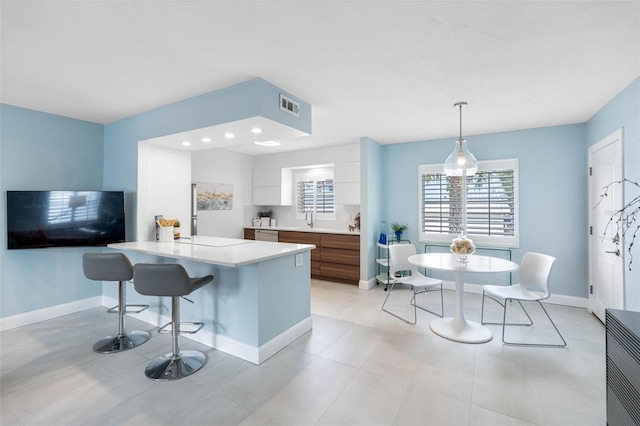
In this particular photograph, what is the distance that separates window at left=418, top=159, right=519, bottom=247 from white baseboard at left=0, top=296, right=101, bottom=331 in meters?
4.85

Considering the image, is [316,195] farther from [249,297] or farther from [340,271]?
[249,297]

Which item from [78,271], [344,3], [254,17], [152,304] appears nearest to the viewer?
[344,3]

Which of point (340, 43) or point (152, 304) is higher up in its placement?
point (340, 43)

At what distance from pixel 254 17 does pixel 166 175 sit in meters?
2.76

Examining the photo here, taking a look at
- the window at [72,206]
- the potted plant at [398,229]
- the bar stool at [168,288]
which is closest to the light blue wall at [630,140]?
the potted plant at [398,229]

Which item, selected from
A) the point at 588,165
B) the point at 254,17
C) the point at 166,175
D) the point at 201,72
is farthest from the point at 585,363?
the point at 166,175

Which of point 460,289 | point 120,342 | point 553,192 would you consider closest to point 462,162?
point 460,289

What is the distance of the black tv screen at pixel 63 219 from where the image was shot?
126 inches

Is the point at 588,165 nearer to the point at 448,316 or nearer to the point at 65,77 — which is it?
the point at 448,316

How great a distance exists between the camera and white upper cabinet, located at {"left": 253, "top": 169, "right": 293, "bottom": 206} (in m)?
6.07

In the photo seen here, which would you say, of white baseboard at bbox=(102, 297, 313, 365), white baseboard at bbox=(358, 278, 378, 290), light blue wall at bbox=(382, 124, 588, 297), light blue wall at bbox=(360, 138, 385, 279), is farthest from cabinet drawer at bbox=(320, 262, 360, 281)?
light blue wall at bbox=(382, 124, 588, 297)

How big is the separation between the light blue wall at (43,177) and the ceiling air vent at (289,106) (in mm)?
2892

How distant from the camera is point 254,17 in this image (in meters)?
1.73

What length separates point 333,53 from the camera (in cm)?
214
